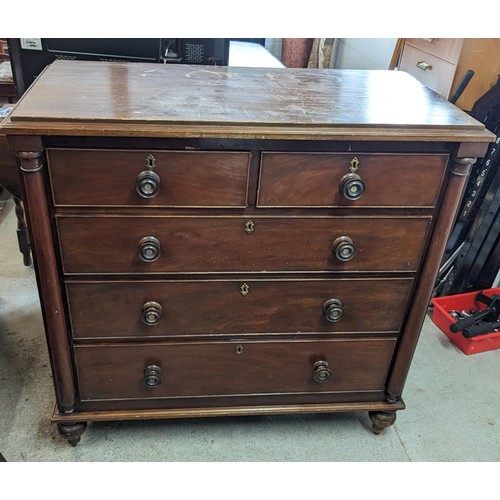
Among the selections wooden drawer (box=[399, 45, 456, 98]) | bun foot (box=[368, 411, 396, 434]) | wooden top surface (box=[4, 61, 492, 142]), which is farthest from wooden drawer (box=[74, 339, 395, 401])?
wooden drawer (box=[399, 45, 456, 98])

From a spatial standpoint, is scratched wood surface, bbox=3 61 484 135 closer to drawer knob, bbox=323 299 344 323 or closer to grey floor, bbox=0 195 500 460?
drawer knob, bbox=323 299 344 323

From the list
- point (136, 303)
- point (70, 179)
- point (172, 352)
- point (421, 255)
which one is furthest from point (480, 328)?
point (70, 179)

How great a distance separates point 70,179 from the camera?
1089mm

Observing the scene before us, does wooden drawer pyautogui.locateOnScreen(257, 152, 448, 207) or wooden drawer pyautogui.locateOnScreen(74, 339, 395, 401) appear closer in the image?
wooden drawer pyautogui.locateOnScreen(257, 152, 448, 207)

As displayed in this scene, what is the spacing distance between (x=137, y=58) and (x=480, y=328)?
1627mm

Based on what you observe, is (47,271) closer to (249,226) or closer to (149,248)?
(149,248)

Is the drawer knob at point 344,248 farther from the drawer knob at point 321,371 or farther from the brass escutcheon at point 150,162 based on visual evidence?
the brass escutcheon at point 150,162

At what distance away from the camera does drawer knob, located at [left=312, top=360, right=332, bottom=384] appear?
1414 mm

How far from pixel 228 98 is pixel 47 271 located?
58 cm

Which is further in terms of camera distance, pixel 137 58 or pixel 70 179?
pixel 137 58

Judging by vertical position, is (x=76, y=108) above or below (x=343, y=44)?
above

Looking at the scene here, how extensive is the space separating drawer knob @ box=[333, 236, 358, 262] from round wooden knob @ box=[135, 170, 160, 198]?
17.5 inches

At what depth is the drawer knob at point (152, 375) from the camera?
1.36m

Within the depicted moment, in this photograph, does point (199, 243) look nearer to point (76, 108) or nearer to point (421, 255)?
point (76, 108)
